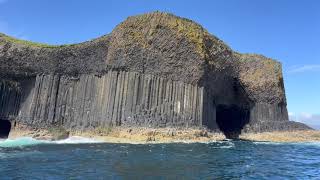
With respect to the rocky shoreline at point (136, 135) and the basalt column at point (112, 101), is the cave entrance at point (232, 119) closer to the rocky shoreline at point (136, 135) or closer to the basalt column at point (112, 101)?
the rocky shoreline at point (136, 135)

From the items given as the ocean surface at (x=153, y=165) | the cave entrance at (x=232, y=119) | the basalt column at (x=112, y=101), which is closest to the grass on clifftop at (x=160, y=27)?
the basalt column at (x=112, y=101)

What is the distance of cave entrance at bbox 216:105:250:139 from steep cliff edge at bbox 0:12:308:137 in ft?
19.2

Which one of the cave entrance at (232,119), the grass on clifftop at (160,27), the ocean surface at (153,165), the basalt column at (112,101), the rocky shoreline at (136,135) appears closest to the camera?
the ocean surface at (153,165)

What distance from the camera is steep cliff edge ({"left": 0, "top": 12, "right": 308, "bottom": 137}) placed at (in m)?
47.3

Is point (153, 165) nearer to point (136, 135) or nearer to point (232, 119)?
point (136, 135)

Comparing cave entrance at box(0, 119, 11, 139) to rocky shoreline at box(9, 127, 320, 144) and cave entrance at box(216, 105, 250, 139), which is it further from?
cave entrance at box(216, 105, 250, 139)

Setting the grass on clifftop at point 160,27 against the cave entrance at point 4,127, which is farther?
the cave entrance at point 4,127

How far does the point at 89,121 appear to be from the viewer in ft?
163

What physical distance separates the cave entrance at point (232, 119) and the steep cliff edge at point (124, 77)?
5.84m

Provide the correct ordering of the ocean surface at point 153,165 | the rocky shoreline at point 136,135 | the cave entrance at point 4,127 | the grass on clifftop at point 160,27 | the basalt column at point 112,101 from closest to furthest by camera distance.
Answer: the ocean surface at point 153,165 → the rocky shoreline at point 136,135 → the basalt column at point 112,101 → the grass on clifftop at point 160,27 → the cave entrance at point 4,127

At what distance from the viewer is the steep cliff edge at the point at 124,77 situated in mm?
47312

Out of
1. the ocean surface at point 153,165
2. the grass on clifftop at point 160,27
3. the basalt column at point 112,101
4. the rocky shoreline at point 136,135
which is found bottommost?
the ocean surface at point 153,165

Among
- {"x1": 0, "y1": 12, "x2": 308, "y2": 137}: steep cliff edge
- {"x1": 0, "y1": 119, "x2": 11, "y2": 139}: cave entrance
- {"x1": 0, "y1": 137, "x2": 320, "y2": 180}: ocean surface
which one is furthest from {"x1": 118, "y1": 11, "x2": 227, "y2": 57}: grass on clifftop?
{"x1": 0, "y1": 119, "x2": 11, "y2": 139}: cave entrance

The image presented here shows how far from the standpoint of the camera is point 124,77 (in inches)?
1901
